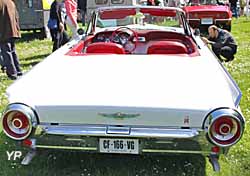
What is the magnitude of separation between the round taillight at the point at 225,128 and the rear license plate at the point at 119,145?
0.56 m

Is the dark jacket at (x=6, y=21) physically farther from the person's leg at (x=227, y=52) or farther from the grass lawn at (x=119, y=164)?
the person's leg at (x=227, y=52)

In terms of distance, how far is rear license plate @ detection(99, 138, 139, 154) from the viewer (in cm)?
346

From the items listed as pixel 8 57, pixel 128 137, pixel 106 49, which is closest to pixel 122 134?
pixel 128 137

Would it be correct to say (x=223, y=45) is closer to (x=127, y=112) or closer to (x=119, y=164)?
(x=119, y=164)

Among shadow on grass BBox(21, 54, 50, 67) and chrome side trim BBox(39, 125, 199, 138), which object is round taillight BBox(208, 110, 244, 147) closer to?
chrome side trim BBox(39, 125, 199, 138)

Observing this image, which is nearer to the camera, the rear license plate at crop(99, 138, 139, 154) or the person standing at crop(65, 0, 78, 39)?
the rear license plate at crop(99, 138, 139, 154)

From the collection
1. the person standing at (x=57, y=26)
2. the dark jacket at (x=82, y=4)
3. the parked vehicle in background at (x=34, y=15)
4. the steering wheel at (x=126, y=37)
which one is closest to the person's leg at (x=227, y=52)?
the person standing at (x=57, y=26)

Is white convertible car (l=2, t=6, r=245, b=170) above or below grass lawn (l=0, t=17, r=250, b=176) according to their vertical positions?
above

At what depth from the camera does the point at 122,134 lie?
3.40 m

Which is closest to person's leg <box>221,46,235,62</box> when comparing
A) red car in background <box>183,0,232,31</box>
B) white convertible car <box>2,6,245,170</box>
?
red car in background <box>183,0,232,31</box>

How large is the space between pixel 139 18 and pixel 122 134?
3230mm

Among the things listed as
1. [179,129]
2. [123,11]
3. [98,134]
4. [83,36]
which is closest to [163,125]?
[179,129]

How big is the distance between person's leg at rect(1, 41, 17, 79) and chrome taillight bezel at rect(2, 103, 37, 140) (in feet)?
14.3

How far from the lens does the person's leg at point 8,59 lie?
25.3ft
